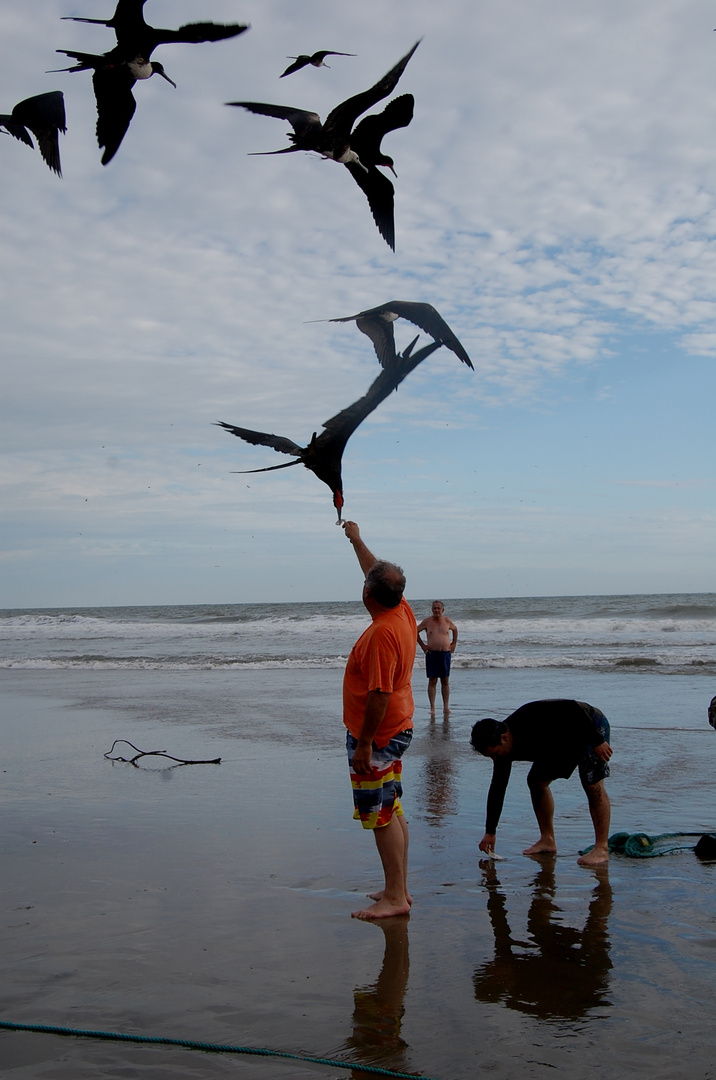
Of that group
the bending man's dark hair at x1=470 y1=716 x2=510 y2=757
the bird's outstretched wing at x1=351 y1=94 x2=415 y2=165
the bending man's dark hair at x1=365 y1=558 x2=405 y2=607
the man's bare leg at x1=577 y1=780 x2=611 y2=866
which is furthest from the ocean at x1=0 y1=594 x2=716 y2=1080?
the bird's outstretched wing at x1=351 y1=94 x2=415 y2=165

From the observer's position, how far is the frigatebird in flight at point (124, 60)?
3.71 metres

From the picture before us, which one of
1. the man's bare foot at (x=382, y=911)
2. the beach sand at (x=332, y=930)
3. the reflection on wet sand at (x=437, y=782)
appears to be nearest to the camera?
the beach sand at (x=332, y=930)

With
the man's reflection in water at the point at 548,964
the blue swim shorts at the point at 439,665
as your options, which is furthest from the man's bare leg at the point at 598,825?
the blue swim shorts at the point at 439,665

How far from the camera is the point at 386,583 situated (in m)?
4.08

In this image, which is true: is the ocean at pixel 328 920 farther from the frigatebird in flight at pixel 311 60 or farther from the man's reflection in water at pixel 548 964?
the frigatebird in flight at pixel 311 60

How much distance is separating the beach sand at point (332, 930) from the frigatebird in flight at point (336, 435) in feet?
6.11

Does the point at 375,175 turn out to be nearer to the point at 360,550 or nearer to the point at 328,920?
the point at 360,550

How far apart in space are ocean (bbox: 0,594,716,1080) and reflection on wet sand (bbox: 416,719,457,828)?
1.2 inches

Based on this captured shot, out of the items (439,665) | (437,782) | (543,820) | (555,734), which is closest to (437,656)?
(439,665)

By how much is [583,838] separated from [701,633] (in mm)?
23126

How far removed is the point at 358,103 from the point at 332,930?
3.62m

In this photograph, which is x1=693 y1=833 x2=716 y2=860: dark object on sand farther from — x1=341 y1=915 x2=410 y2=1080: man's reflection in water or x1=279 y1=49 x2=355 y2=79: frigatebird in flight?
x1=279 y1=49 x2=355 y2=79: frigatebird in flight

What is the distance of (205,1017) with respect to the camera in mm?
3068

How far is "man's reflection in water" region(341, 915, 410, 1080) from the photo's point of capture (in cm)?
281
